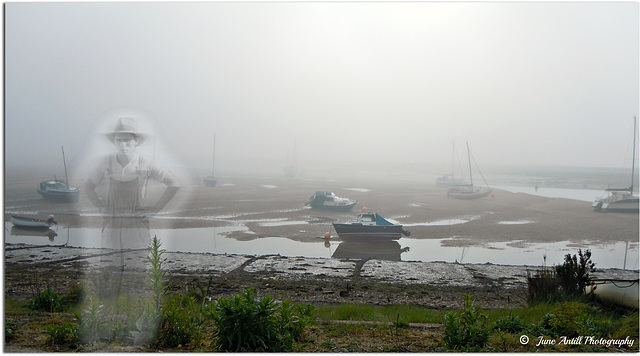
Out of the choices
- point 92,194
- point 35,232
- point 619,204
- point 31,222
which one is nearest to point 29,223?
point 31,222

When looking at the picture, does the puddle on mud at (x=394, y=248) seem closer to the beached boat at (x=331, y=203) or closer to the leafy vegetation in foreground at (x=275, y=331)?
the beached boat at (x=331, y=203)

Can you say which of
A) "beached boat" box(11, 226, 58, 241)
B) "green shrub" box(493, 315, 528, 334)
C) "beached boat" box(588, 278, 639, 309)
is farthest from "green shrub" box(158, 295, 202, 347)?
"beached boat" box(11, 226, 58, 241)

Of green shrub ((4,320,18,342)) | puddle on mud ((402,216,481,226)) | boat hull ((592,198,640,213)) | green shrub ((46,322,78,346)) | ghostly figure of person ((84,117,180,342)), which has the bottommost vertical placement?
puddle on mud ((402,216,481,226))

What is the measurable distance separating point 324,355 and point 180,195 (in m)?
1.78

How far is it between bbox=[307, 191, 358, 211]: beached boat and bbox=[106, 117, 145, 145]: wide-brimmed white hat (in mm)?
14147

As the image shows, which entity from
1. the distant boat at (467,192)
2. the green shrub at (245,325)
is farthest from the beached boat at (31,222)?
the distant boat at (467,192)

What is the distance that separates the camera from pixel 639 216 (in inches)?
718

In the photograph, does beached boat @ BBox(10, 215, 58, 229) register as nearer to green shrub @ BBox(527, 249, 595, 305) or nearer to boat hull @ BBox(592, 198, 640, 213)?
green shrub @ BBox(527, 249, 595, 305)

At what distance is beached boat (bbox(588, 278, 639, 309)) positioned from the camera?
428cm

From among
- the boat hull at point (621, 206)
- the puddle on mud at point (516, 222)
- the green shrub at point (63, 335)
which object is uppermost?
the green shrub at point (63, 335)

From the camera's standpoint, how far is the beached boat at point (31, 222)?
41.4 feet

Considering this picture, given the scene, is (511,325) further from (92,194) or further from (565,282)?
(92,194)

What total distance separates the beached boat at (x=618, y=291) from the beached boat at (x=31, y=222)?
42.3 ft

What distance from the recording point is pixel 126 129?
366 centimetres
